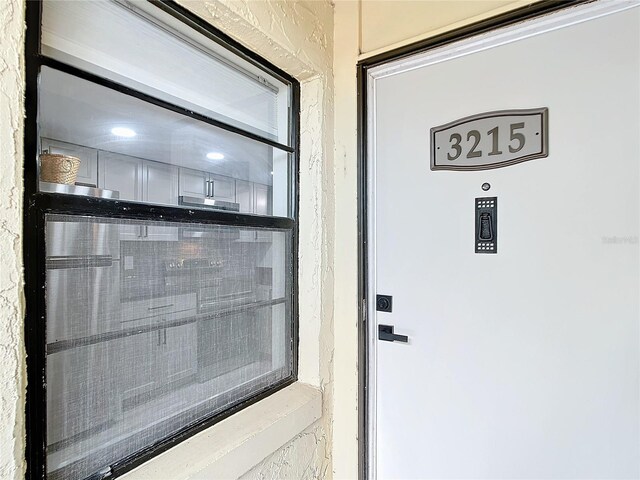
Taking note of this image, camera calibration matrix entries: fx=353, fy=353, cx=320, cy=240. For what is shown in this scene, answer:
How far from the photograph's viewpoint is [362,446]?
57.7 inches

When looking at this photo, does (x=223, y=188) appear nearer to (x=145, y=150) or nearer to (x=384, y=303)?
(x=145, y=150)

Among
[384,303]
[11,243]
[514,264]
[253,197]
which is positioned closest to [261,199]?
[253,197]

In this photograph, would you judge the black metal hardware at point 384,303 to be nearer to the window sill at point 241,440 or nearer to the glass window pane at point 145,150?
the window sill at point 241,440

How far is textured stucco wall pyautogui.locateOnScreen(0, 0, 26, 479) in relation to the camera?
668 mm

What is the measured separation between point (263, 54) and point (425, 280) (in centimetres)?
103

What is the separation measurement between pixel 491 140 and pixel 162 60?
3.58ft

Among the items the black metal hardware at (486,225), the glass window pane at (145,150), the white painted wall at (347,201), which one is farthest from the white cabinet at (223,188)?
the black metal hardware at (486,225)

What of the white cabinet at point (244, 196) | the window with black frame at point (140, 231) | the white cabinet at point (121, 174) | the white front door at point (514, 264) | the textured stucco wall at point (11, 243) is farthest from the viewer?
the white cabinet at point (244, 196)

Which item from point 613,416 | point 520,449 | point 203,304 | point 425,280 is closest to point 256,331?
point 203,304

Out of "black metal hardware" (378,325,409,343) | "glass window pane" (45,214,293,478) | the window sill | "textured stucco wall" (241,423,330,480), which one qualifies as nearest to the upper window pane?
"glass window pane" (45,214,293,478)

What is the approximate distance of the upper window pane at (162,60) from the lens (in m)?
0.85

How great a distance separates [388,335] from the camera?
1424mm

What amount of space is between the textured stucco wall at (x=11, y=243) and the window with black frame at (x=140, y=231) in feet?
0.16

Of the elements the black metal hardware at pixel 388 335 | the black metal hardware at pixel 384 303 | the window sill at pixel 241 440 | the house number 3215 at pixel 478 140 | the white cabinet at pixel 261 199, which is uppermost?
the house number 3215 at pixel 478 140
